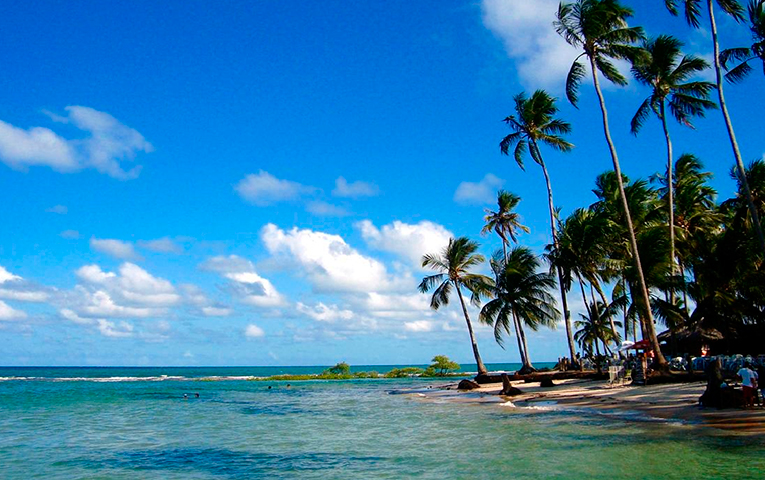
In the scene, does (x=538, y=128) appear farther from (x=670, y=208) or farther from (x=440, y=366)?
(x=440, y=366)

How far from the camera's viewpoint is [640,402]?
827 inches

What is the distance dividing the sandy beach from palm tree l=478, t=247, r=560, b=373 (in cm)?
757

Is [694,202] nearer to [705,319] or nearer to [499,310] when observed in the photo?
[705,319]

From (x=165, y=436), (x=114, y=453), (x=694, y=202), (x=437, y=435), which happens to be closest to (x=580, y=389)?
(x=437, y=435)

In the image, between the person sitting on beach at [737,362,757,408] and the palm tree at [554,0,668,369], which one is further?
the palm tree at [554,0,668,369]

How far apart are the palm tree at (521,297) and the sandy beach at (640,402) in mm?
7569

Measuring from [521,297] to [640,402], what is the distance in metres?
20.6

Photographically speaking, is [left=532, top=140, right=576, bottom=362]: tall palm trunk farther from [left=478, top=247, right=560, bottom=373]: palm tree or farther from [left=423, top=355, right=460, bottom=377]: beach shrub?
[left=423, top=355, right=460, bottom=377]: beach shrub

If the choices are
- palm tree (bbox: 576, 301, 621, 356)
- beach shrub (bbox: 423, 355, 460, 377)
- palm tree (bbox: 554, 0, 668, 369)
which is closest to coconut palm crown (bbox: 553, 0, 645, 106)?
palm tree (bbox: 554, 0, 668, 369)

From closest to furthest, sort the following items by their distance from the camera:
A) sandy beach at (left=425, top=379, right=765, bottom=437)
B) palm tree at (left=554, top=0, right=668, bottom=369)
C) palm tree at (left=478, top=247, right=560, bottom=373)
A: sandy beach at (left=425, top=379, right=765, bottom=437) → palm tree at (left=554, top=0, right=668, bottom=369) → palm tree at (left=478, top=247, right=560, bottom=373)

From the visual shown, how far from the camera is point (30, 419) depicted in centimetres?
2622

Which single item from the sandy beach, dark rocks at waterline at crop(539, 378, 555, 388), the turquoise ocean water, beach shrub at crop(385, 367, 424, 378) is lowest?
the turquoise ocean water

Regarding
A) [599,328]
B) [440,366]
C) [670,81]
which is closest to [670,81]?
[670,81]

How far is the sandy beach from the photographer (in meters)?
14.9
